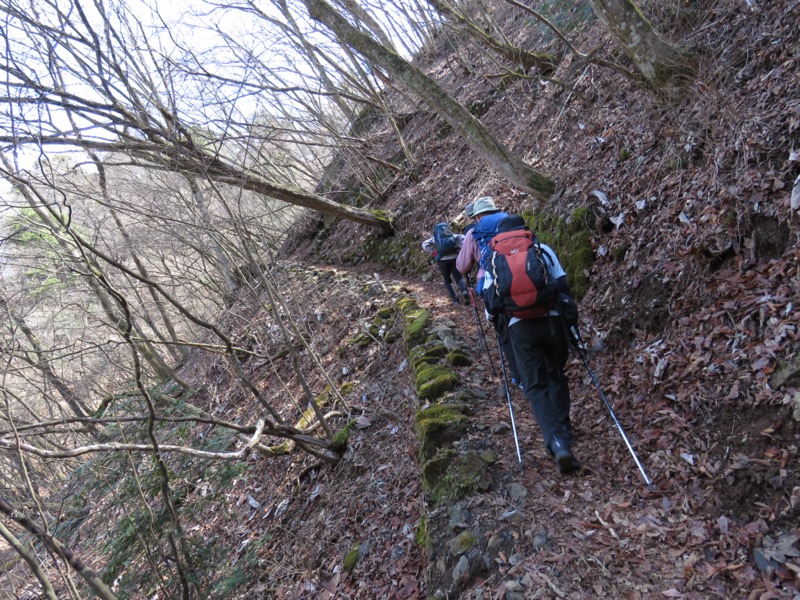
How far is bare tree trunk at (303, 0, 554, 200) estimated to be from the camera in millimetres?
7250

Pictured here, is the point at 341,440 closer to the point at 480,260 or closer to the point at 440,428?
the point at 440,428

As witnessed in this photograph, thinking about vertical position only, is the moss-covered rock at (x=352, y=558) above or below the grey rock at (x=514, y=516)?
above

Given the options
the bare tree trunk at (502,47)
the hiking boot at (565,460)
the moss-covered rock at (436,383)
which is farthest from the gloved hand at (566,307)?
the bare tree trunk at (502,47)

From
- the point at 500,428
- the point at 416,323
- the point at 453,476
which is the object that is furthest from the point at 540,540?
the point at 416,323

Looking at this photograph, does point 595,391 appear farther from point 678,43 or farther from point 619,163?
point 678,43

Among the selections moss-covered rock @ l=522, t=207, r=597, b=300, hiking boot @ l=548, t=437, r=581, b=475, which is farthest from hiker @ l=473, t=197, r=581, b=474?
moss-covered rock @ l=522, t=207, r=597, b=300

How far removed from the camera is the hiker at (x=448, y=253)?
26.6 ft

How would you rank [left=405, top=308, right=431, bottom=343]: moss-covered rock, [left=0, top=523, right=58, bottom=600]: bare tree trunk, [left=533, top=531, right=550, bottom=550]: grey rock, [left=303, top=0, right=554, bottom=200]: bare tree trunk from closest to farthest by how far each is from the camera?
[left=0, top=523, right=58, bottom=600]: bare tree trunk → [left=533, top=531, right=550, bottom=550]: grey rock → [left=405, top=308, right=431, bottom=343]: moss-covered rock → [left=303, top=0, right=554, bottom=200]: bare tree trunk

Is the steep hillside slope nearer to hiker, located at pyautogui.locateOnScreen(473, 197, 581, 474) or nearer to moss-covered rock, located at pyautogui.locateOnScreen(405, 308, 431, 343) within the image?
hiker, located at pyautogui.locateOnScreen(473, 197, 581, 474)

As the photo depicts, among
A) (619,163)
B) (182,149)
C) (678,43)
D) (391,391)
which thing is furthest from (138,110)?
(678,43)

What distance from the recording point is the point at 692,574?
8.98ft

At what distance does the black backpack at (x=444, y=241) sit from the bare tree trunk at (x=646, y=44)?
3.63 meters

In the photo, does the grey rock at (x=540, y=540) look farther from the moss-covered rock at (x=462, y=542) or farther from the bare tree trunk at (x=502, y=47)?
the bare tree trunk at (x=502, y=47)

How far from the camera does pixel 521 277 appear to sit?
4098 mm
